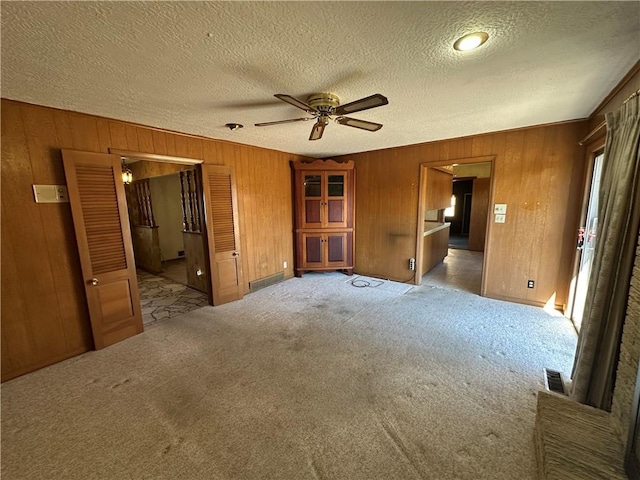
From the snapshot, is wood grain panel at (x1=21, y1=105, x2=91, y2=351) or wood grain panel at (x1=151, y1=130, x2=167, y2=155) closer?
wood grain panel at (x1=21, y1=105, x2=91, y2=351)

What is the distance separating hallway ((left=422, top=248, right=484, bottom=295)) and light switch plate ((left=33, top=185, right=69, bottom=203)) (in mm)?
4873

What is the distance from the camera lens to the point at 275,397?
1.99m

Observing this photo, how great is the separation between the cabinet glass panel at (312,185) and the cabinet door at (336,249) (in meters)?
0.81

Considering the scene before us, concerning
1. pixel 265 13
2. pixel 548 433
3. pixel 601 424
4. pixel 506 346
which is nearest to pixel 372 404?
pixel 548 433

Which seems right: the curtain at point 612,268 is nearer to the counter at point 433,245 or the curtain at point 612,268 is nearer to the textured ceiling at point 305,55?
the textured ceiling at point 305,55

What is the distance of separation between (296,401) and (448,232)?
567 cm

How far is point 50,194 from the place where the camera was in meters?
2.37

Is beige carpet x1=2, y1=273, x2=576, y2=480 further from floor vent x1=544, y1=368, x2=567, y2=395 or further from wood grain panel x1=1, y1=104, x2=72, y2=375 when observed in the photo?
wood grain panel x1=1, y1=104, x2=72, y2=375

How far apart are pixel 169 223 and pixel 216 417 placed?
583 cm

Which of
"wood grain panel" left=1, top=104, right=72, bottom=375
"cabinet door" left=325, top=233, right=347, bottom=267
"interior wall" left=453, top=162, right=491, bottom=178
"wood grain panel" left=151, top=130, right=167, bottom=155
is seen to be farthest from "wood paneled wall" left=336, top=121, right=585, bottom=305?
"wood grain panel" left=1, top=104, right=72, bottom=375

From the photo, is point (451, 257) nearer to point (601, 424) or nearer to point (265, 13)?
point (601, 424)

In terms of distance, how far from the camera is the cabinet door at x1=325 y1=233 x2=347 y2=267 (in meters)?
4.91

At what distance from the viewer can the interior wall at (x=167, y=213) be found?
618cm

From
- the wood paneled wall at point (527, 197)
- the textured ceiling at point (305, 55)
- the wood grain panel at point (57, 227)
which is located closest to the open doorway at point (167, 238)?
the wood grain panel at point (57, 227)
